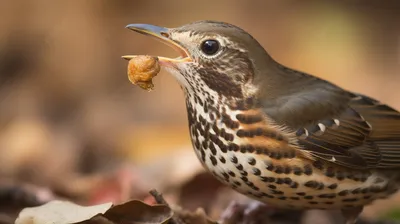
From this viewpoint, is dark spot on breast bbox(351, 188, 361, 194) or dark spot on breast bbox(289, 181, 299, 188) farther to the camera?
dark spot on breast bbox(351, 188, 361, 194)

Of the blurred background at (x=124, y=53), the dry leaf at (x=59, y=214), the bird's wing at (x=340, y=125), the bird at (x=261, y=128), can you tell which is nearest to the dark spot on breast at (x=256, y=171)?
the bird at (x=261, y=128)

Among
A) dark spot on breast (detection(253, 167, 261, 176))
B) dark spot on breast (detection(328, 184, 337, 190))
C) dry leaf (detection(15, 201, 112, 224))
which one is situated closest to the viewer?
dry leaf (detection(15, 201, 112, 224))

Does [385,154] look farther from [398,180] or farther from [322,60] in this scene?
[322,60]

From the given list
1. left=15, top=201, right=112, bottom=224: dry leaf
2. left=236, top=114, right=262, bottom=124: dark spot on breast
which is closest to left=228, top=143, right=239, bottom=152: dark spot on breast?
left=236, top=114, right=262, bottom=124: dark spot on breast

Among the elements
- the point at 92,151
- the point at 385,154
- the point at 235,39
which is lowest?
the point at 92,151

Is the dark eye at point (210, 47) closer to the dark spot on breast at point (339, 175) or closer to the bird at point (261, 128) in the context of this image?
the bird at point (261, 128)

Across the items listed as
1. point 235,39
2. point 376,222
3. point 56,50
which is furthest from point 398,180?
point 56,50

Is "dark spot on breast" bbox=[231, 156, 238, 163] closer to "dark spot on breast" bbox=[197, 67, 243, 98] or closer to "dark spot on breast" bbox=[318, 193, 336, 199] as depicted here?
"dark spot on breast" bbox=[197, 67, 243, 98]

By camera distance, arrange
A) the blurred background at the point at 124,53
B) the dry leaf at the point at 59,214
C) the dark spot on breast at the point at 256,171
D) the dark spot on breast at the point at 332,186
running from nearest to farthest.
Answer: the dry leaf at the point at 59,214 → the dark spot on breast at the point at 256,171 → the dark spot on breast at the point at 332,186 → the blurred background at the point at 124,53
